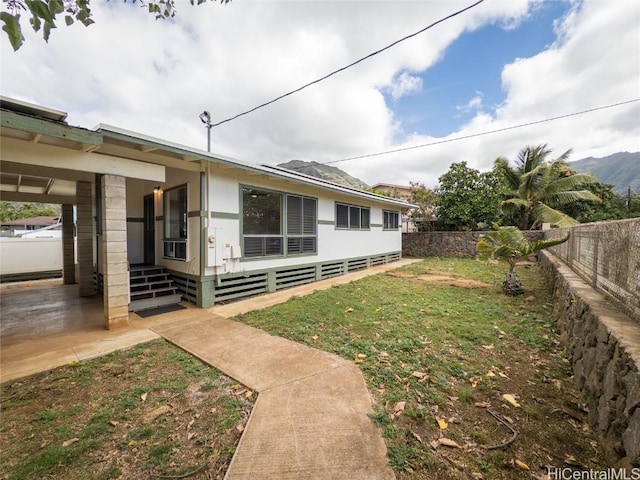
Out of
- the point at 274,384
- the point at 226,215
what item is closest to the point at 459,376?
the point at 274,384

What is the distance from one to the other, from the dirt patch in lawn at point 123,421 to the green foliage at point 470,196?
1643cm

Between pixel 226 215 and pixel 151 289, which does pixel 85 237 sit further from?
pixel 226 215

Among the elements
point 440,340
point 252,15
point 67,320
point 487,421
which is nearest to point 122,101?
point 252,15

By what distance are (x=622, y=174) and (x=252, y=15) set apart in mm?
103631

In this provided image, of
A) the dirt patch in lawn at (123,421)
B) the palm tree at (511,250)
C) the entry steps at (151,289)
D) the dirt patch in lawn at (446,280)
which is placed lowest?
the dirt patch in lawn at (123,421)

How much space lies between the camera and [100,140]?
3.83 metres

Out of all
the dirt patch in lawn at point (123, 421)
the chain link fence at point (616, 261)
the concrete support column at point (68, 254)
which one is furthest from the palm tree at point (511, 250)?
the concrete support column at point (68, 254)

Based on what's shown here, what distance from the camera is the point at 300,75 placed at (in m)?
→ 7.77

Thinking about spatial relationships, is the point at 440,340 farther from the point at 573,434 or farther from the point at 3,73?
the point at 3,73

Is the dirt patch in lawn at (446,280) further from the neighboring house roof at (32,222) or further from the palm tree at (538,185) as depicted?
the neighboring house roof at (32,222)

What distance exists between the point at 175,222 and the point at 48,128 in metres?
3.23

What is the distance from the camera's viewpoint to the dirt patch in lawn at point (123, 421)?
1.83m

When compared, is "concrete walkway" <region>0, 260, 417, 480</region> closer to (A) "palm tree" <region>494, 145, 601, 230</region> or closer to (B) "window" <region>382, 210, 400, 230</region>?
(B) "window" <region>382, 210, 400, 230</region>

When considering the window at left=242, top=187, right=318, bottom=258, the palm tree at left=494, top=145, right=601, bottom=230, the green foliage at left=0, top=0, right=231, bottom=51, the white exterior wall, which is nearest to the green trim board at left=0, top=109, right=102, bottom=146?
the green foliage at left=0, top=0, right=231, bottom=51
